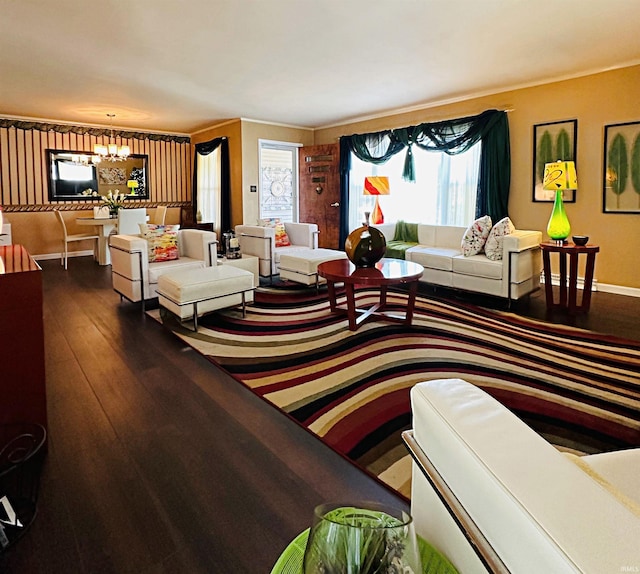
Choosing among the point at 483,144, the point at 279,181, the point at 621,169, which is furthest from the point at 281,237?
the point at 621,169

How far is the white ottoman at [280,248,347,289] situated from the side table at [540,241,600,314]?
2.20 meters

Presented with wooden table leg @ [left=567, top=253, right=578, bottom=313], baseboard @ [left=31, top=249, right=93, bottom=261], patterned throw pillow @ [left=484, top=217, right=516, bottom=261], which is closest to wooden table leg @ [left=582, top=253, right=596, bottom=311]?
wooden table leg @ [left=567, top=253, right=578, bottom=313]

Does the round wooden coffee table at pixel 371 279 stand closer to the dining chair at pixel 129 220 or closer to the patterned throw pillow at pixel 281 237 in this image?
the patterned throw pillow at pixel 281 237

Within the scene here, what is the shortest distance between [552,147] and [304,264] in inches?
136

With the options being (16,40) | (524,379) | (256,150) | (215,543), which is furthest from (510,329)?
(256,150)

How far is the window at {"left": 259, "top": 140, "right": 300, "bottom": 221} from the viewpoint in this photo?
8336 mm

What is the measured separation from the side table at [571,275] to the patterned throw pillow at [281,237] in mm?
3216

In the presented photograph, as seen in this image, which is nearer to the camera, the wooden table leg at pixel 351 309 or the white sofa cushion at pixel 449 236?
the wooden table leg at pixel 351 309

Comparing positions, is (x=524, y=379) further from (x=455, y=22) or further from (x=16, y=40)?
(x=16, y=40)

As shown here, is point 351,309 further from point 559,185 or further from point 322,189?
point 322,189

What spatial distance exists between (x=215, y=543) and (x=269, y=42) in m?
4.03

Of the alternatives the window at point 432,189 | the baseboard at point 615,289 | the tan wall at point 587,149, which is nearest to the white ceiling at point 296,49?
the tan wall at point 587,149

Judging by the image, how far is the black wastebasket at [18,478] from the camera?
4.96 feet

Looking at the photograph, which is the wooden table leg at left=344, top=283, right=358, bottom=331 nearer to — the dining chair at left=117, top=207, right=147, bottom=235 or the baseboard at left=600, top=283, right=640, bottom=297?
the baseboard at left=600, top=283, right=640, bottom=297
